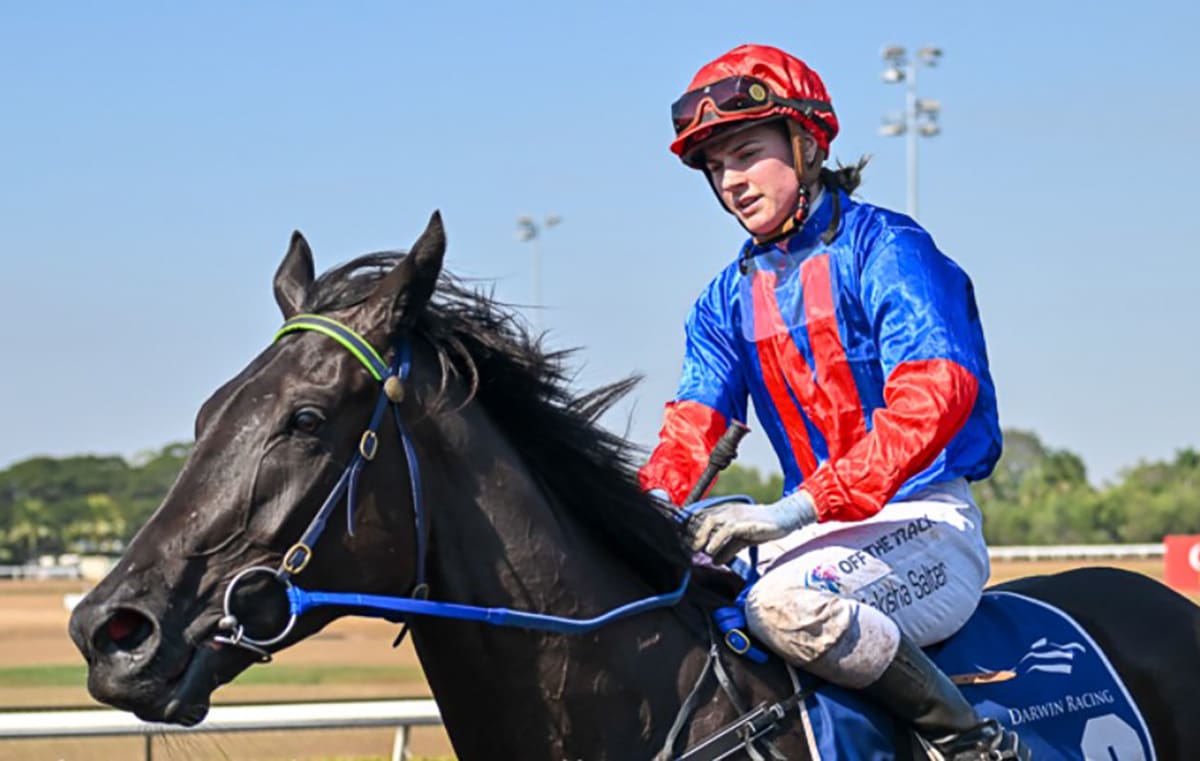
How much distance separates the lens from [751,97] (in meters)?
3.75

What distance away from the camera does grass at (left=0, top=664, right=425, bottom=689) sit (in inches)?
621

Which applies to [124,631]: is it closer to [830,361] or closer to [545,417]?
[545,417]

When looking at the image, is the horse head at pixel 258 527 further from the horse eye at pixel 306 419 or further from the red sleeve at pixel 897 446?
the red sleeve at pixel 897 446

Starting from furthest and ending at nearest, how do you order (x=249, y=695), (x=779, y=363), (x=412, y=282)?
(x=249, y=695) < (x=779, y=363) < (x=412, y=282)

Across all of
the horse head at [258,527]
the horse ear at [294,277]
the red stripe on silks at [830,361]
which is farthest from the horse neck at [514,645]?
the red stripe on silks at [830,361]

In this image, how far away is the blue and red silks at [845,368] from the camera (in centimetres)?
349

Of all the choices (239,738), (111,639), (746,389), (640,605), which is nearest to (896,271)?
(746,389)

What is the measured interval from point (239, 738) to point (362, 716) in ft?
3.07

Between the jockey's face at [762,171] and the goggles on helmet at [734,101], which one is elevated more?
the goggles on helmet at [734,101]

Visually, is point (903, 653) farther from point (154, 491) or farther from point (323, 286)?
point (154, 491)

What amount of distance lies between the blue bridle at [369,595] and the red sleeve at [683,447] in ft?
2.28

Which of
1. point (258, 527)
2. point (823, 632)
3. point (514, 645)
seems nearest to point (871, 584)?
point (823, 632)

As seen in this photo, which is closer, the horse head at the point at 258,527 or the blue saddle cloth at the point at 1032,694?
the horse head at the point at 258,527

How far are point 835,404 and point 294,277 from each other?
1.21m
